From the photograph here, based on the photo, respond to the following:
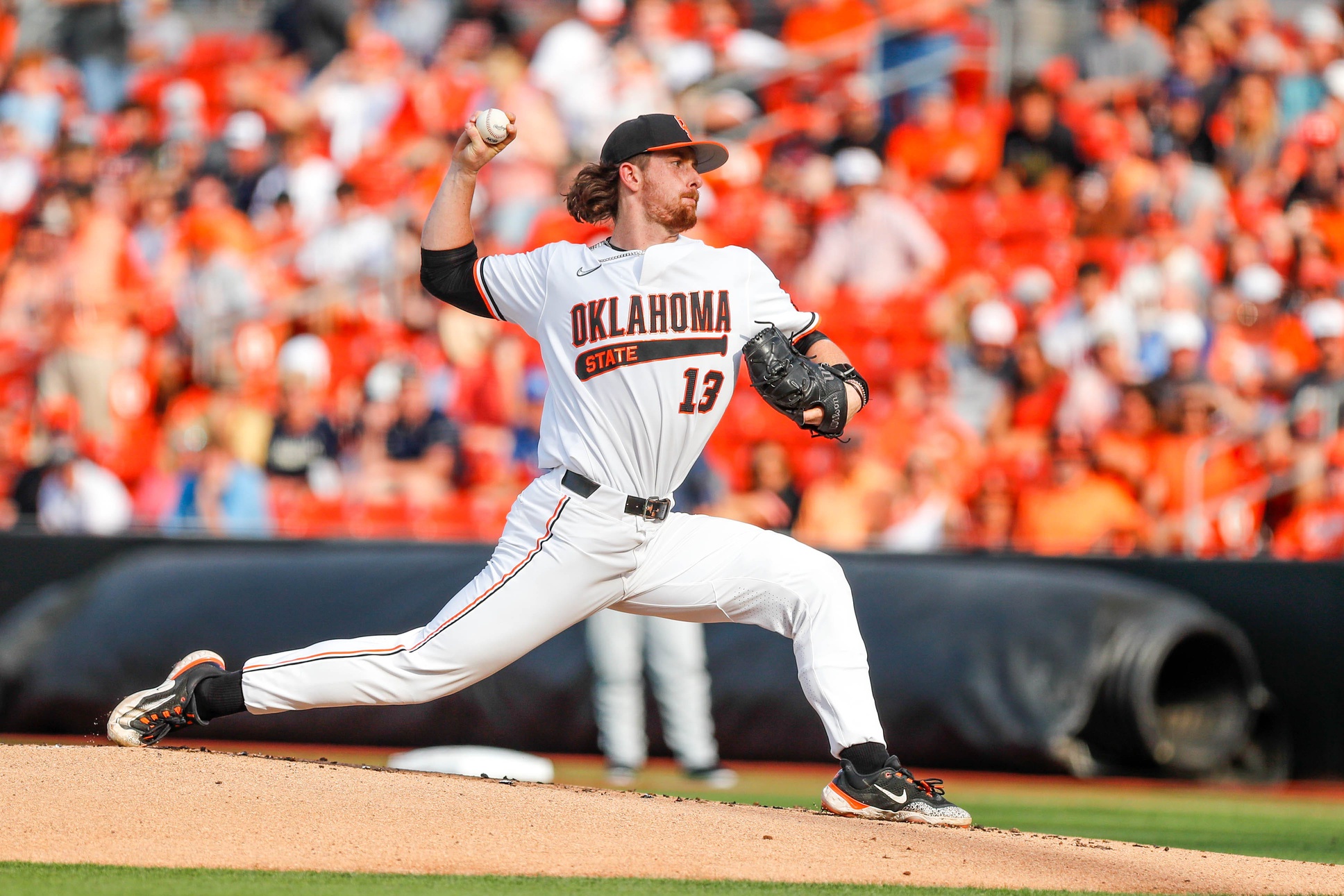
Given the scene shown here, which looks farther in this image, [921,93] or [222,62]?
[222,62]

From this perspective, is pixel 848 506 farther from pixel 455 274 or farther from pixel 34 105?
pixel 34 105

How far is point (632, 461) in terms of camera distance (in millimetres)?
4801

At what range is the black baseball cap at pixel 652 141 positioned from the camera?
4.90 m

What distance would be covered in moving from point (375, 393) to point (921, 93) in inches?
195

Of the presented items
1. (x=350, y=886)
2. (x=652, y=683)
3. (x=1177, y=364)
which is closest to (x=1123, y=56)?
(x=1177, y=364)

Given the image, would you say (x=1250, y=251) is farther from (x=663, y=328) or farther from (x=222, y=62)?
(x=222, y=62)

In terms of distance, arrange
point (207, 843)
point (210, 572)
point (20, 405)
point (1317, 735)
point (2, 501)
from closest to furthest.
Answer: point (207, 843) < point (1317, 735) < point (210, 572) < point (2, 501) < point (20, 405)

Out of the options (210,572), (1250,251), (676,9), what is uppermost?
(676,9)

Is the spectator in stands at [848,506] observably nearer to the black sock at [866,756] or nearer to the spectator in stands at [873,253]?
the spectator in stands at [873,253]

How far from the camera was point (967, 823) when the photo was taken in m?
5.07

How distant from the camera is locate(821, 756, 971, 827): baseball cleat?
501cm

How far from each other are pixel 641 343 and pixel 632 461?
1.07 ft

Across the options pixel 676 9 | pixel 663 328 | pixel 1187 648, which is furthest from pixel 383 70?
pixel 663 328

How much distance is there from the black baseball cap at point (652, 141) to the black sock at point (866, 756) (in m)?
1.71
